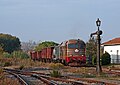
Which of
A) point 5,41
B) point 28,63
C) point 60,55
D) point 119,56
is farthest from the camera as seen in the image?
point 5,41

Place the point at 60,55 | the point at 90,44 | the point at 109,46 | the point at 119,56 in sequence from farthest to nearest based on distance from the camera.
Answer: the point at 90,44 < the point at 109,46 < the point at 119,56 < the point at 60,55

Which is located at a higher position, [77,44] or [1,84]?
[77,44]

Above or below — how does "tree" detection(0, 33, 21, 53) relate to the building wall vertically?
above

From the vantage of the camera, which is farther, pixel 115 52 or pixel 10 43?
pixel 10 43

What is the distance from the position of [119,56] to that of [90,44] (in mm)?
11144

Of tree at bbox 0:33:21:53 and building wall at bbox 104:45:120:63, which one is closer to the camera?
building wall at bbox 104:45:120:63

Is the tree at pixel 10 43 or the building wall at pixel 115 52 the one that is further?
the tree at pixel 10 43

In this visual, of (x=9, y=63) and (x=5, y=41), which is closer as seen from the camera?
(x=9, y=63)

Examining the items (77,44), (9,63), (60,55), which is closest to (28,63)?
(9,63)

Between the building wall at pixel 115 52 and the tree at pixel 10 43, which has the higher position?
the tree at pixel 10 43

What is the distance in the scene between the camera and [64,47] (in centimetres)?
4219

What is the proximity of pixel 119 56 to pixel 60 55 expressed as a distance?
18859 mm

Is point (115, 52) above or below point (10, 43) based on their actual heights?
below

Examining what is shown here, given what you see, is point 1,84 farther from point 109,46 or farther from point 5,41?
point 5,41
